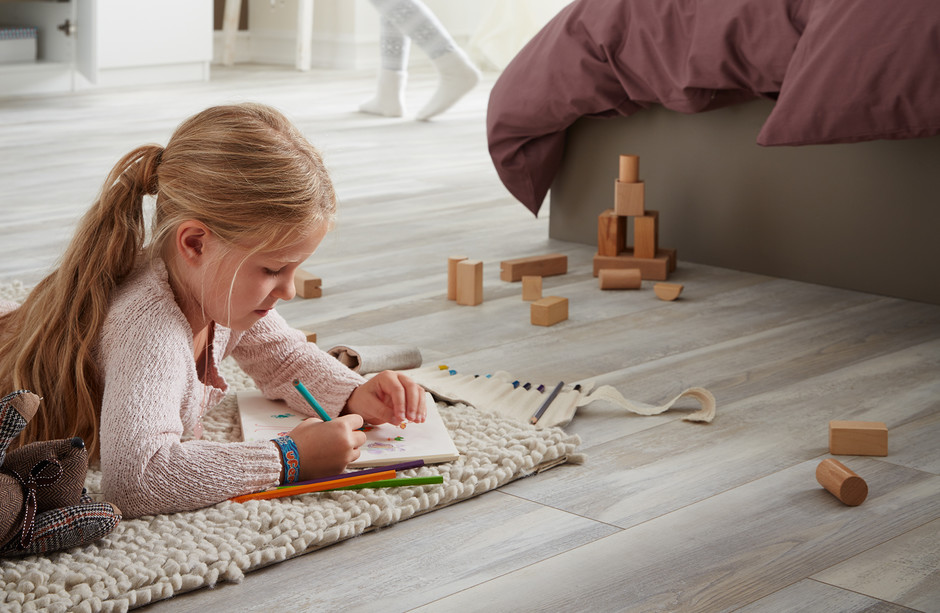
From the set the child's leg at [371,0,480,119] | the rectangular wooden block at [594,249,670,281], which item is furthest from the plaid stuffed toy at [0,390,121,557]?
the child's leg at [371,0,480,119]

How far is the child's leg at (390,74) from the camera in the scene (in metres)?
3.72

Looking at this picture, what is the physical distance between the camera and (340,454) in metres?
1.04

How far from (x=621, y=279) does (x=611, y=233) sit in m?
0.15

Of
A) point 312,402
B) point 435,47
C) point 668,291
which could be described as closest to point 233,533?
point 312,402

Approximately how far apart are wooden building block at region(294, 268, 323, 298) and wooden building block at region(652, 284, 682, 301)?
0.55 metres

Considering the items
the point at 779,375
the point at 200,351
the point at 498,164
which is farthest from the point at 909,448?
the point at 498,164

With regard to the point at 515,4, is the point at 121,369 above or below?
below

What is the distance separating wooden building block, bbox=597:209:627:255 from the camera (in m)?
1.99

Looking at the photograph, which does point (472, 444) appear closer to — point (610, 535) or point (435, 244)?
point (610, 535)

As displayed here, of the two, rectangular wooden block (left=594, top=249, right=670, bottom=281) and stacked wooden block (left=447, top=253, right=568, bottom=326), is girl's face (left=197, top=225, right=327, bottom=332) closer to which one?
stacked wooden block (left=447, top=253, right=568, bottom=326)

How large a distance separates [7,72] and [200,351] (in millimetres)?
3113

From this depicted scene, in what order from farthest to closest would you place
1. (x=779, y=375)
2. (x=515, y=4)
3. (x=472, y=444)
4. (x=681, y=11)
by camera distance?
(x=515, y=4) < (x=681, y=11) < (x=779, y=375) < (x=472, y=444)

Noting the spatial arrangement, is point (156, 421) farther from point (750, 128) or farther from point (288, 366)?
point (750, 128)

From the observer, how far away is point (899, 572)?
35.8 inches
